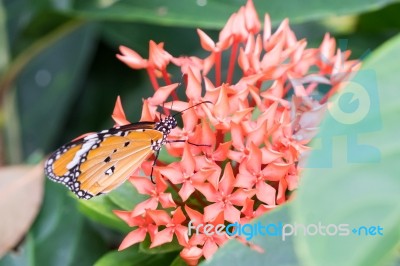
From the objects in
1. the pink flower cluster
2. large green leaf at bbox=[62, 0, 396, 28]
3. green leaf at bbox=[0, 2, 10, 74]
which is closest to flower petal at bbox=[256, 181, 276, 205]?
the pink flower cluster

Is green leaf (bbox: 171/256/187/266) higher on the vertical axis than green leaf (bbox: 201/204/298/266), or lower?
lower

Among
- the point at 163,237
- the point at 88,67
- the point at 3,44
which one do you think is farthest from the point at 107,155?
the point at 88,67

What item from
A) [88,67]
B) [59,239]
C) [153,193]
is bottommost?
[59,239]

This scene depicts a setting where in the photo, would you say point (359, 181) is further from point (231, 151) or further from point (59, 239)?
point (59, 239)

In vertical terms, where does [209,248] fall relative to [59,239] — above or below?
above

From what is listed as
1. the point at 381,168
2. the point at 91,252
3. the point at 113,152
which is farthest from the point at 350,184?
the point at 91,252

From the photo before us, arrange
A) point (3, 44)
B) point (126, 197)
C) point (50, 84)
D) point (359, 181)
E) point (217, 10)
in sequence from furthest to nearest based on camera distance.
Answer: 1. point (50, 84)
2. point (3, 44)
3. point (217, 10)
4. point (126, 197)
5. point (359, 181)

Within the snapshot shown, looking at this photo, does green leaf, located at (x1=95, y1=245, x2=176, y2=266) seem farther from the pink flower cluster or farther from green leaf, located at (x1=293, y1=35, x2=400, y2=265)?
green leaf, located at (x1=293, y1=35, x2=400, y2=265)

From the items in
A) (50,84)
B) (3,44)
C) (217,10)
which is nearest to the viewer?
(217,10)
